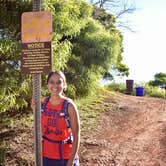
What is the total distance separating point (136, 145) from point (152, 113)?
13.3ft

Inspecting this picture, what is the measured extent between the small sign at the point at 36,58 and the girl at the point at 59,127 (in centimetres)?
20

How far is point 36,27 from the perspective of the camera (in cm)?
439

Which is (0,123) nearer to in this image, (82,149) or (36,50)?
(82,149)

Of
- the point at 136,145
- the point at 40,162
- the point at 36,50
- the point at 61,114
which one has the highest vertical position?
the point at 36,50

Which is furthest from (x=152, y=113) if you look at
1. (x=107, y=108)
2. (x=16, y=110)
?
(x=16, y=110)

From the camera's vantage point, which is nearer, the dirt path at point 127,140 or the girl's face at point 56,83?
the girl's face at point 56,83

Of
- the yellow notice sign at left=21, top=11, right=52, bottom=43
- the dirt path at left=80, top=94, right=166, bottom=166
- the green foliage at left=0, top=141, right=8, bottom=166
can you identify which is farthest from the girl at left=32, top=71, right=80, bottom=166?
the dirt path at left=80, top=94, right=166, bottom=166

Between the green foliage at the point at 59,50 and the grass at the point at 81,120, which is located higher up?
the green foliage at the point at 59,50

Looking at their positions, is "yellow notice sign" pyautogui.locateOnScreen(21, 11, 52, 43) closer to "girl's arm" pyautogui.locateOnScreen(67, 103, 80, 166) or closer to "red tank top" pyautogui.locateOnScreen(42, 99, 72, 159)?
"red tank top" pyautogui.locateOnScreen(42, 99, 72, 159)

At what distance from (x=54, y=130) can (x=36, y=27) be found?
1.02m

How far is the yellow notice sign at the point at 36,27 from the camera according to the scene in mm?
4340

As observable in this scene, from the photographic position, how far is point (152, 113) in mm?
12961

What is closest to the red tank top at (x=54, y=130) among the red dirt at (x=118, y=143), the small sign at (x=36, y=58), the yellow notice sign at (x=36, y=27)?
the small sign at (x=36, y=58)

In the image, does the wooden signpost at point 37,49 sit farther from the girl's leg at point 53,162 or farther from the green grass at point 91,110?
the green grass at point 91,110
